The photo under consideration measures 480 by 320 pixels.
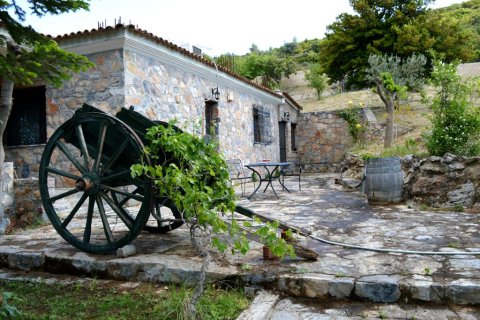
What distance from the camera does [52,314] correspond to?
2.23m

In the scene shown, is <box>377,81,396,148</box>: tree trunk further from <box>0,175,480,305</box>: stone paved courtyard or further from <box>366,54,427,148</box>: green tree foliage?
<box>0,175,480,305</box>: stone paved courtyard

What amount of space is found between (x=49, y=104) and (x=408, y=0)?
11.0m

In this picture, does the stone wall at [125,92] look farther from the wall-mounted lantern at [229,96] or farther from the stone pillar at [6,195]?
the stone pillar at [6,195]

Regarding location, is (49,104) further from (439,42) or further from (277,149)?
(439,42)

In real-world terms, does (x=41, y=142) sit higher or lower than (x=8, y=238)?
higher

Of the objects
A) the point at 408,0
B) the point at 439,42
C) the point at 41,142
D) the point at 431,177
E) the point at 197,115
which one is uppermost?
the point at 408,0

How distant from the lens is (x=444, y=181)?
4922mm

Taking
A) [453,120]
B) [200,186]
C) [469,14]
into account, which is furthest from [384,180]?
[469,14]

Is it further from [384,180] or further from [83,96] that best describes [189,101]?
[384,180]

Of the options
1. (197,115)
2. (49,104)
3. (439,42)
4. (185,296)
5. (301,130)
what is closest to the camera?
(185,296)

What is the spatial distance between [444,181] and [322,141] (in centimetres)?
827

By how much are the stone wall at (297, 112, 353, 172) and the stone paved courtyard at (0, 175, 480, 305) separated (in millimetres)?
8410

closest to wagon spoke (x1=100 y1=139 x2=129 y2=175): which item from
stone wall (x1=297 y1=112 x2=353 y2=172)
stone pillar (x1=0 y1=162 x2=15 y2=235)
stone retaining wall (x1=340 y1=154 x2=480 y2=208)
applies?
stone pillar (x1=0 y1=162 x2=15 y2=235)

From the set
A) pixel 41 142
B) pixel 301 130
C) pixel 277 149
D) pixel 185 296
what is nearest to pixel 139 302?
pixel 185 296
